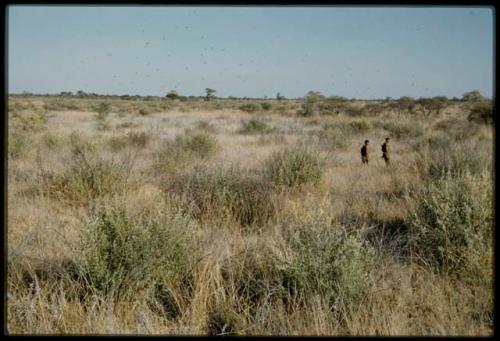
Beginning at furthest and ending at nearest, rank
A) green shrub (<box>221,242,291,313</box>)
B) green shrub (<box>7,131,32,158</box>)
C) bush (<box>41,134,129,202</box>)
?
green shrub (<box>7,131,32,158</box>) → bush (<box>41,134,129,202</box>) → green shrub (<box>221,242,291,313</box>)

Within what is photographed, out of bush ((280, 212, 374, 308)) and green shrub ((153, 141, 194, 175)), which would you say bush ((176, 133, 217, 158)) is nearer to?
green shrub ((153, 141, 194, 175))

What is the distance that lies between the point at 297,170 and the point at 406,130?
38.2 ft

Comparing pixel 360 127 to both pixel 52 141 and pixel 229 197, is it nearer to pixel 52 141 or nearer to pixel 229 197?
pixel 52 141

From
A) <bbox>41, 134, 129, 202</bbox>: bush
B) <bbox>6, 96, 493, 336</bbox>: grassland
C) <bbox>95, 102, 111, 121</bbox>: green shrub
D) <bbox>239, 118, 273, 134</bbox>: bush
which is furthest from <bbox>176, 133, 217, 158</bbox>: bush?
<bbox>95, 102, 111, 121</bbox>: green shrub

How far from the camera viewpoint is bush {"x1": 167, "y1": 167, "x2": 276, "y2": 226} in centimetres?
531

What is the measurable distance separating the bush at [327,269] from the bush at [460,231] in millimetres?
791

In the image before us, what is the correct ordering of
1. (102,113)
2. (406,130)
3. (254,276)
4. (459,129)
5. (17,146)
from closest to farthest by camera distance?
1. (254,276)
2. (17,146)
3. (406,130)
4. (459,129)
5. (102,113)

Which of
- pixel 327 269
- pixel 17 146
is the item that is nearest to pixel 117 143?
pixel 17 146

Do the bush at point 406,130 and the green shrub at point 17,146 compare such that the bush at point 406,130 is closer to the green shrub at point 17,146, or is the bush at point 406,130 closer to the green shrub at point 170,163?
the green shrub at point 170,163

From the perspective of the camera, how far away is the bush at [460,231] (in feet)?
12.0

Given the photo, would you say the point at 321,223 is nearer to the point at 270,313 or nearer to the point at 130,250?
the point at 270,313

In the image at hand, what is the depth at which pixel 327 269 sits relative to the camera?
127 inches

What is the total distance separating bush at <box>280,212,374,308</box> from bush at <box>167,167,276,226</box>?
69.3 inches

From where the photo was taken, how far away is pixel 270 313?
293 cm
